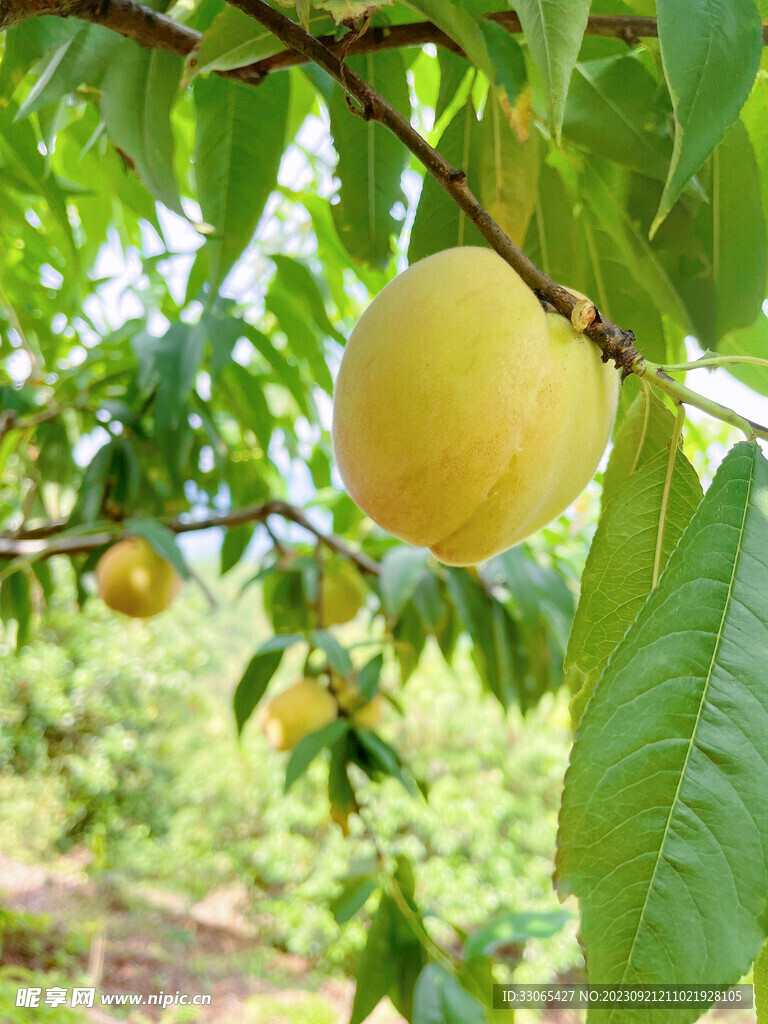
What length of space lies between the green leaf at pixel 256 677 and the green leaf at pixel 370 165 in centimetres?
68

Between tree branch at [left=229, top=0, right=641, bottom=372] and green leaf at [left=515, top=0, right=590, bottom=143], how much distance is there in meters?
0.08

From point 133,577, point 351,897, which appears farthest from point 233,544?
point 351,897

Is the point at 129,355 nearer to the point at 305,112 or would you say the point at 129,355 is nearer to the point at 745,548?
the point at 305,112

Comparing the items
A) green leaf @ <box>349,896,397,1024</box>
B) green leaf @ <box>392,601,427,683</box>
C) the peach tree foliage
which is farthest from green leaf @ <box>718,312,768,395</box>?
green leaf @ <box>392,601,427,683</box>

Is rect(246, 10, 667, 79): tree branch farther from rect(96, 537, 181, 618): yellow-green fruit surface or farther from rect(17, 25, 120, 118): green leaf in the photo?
rect(96, 537, 181, 618): yellow-green fruit surface

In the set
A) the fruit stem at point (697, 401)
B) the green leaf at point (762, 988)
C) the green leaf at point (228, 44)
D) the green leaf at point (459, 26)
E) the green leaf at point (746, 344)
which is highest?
the green leaf at point (228, 44)

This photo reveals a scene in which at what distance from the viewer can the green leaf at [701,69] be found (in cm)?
30

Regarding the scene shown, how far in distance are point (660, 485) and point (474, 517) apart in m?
0.09

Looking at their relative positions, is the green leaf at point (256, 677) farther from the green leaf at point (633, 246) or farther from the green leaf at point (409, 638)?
the green leaf at point (633, 246)

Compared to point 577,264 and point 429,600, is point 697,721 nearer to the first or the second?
point 577,264

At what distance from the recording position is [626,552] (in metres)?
0.39

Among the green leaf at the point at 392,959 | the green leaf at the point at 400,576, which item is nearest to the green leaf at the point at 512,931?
the green leaf at the point at 392,959

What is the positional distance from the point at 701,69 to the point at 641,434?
0.56ft

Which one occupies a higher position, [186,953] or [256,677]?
[256,677]
